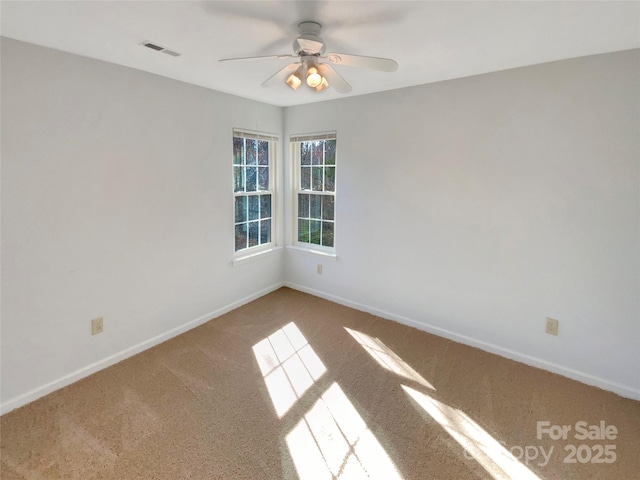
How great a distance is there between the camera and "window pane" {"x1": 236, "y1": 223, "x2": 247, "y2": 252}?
375 cm

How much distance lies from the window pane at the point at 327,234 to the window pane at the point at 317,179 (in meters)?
0.42

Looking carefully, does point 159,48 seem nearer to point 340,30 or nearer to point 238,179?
point 340,30

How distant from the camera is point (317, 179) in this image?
3979mm

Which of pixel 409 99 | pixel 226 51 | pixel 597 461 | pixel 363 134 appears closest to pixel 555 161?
pixel 409 99

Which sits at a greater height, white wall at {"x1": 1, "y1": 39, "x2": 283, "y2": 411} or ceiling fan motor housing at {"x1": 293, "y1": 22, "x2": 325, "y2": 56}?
ceiling fan motor housing at {"x1": 293, "y1": 22, "x2": 325, "y2": 56}

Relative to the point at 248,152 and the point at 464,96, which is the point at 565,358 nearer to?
the point at 464,96

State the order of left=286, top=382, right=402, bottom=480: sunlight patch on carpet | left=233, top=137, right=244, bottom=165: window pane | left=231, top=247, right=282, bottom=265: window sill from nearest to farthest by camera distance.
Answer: left=286, top=382, right=402, bottom=480: sunlight patch on carpet
left=233, top=137, right=244, bottom=165: window pane
left=231, top=247, right=282, bottom=265: window sill

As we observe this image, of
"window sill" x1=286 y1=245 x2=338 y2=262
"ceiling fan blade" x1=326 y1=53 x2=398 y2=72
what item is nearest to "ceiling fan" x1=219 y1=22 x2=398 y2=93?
"ceiling fan blade" x1=326 y1=53 x2=398 y2=72

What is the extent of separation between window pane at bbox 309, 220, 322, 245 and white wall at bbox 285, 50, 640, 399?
46 cm

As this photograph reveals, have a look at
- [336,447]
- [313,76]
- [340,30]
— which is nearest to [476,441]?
[336,447]

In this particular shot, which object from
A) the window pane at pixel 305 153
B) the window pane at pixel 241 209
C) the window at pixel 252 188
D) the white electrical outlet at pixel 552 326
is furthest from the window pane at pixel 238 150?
the white electrical outlet at pixel 552 326

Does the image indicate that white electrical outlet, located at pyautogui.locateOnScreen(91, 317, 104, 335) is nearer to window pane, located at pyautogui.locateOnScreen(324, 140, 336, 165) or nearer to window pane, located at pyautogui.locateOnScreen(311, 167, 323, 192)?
window pane, located at pyautogui.locateOnScreen(311, 167, 323, 192)

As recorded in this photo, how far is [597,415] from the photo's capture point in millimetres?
2139

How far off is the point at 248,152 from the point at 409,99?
179 centimetres
